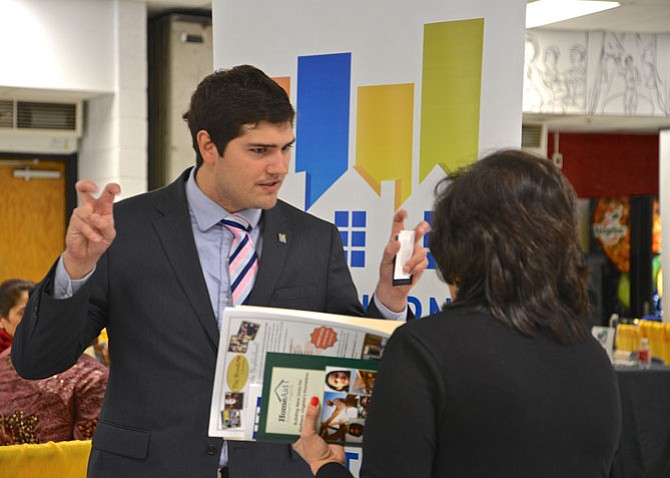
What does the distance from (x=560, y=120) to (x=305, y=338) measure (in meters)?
7.72

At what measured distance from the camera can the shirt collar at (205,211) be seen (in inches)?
82.2

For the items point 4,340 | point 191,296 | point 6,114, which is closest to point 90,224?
point 191,296

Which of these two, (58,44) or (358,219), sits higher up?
(58,44)

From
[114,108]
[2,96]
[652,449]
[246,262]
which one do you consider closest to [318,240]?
[246,262]

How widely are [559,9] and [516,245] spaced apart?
6258 mm

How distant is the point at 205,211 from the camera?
2098 millimetres

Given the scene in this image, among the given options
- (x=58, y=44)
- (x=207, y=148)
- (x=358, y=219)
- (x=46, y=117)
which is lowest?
(x=358, y=219)

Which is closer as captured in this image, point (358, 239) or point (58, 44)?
point (358, 239)

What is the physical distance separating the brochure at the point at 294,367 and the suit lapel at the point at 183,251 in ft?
1.14

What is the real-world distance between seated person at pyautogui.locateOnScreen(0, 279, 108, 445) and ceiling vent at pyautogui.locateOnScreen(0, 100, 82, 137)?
4188 millimetres

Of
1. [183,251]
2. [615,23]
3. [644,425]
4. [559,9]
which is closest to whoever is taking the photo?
[183,251]

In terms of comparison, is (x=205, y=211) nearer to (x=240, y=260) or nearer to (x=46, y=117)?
(x=240, y=260)

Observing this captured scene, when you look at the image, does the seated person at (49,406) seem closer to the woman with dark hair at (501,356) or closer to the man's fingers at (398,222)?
the man's fingers at (398,222)

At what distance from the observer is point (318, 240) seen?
220 cm
